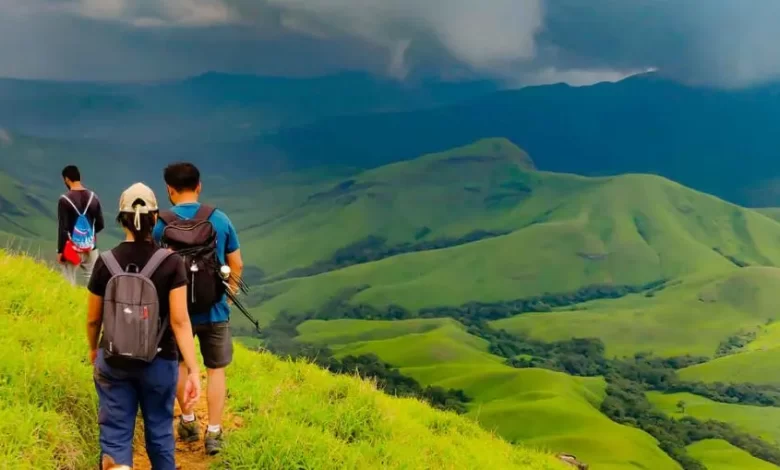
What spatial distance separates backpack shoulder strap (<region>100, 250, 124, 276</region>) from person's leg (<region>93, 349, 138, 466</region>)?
0.84 m

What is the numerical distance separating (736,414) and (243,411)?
174 meters

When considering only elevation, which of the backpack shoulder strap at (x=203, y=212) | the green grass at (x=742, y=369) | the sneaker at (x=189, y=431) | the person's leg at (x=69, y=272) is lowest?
the sneaker at (x=189, y=431)

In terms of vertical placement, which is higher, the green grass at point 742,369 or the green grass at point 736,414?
the green grass at point 742,369

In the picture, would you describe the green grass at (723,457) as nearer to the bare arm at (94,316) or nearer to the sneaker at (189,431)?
the sneaker at (189,431)

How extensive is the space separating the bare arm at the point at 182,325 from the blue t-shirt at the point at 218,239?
3.89 ft

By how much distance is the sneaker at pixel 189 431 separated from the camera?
301 inches

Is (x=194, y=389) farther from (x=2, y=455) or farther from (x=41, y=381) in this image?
(x=41, y=381)

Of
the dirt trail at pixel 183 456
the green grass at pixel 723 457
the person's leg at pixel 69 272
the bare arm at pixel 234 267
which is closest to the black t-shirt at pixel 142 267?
the bare arm at pixel 234 267

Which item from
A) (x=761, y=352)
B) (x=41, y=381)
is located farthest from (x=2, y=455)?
(x=761, y=352)

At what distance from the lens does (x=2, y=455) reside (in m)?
5.73

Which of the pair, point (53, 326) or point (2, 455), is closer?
point (2, 455)

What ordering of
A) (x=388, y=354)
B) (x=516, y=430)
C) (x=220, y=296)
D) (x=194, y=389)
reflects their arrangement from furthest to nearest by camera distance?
(x=388, y=354) < (x=516, y=430) < (x=220, y=296) < (x=194, y=389)

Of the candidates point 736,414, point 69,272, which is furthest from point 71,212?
point 736,414

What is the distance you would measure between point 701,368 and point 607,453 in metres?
98.5
